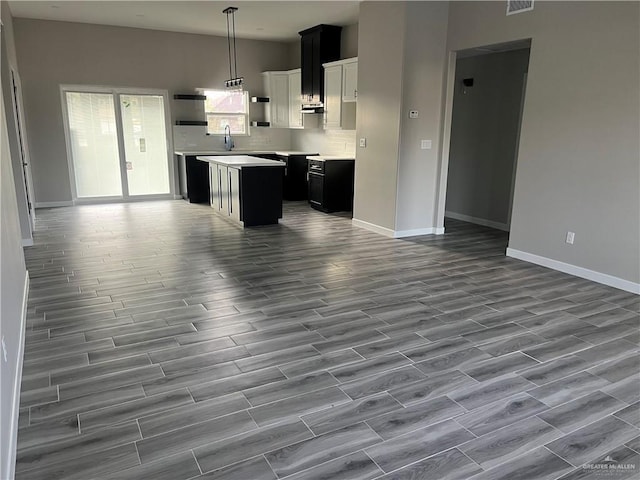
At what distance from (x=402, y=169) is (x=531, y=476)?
4399 millimetres

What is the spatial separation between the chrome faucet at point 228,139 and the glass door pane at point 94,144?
2032 millimetres

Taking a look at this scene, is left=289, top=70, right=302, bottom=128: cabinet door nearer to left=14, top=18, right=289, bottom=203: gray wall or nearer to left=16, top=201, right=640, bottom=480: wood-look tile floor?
left=14, top=18, right=289, bottom=203: gray wall

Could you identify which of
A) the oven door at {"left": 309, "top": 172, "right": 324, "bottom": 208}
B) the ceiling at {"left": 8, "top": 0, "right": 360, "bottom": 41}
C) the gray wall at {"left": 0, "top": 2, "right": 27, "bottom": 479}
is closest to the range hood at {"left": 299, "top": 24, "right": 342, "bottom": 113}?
the ceiling at {"left": 8, "top": 0, "right": 360, "bottom": 41}

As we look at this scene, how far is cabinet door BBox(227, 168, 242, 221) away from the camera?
Answer: 6.52m

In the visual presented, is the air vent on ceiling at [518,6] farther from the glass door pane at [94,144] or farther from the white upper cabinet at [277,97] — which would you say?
the glass door pane at [94,144]

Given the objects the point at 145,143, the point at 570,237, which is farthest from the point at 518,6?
the point at 145,143

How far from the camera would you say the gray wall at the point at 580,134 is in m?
4.00

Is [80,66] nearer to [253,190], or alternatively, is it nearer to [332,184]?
[253,190]

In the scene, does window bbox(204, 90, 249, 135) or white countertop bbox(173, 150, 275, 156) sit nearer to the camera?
white countertop bbox(173, 150, 275, 156)

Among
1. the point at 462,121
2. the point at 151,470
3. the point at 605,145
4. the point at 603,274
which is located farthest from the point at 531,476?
the point at 462,121

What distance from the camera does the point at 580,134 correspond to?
4363 millimetres

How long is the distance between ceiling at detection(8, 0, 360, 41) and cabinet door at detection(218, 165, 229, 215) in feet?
7.66

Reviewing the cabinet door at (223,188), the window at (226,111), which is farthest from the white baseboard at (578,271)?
the window at (226,111)

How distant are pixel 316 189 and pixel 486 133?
113 inches
